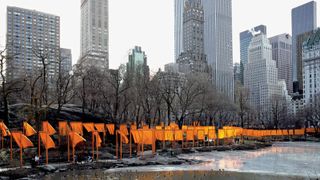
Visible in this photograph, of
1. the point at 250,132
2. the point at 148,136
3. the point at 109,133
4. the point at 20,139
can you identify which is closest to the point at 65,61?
the point at 109,133

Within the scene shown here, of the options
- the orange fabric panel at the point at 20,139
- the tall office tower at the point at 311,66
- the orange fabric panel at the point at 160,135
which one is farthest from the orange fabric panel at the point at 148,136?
the tall office tower at the point at 311,66

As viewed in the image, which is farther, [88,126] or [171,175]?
[88,126]

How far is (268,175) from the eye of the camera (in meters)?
28.9

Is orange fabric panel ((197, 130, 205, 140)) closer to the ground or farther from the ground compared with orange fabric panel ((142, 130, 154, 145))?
closer to the ground

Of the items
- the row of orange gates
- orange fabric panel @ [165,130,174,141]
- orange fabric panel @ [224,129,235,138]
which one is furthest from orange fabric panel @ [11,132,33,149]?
orange fabric panel @ [224,129,235,138]

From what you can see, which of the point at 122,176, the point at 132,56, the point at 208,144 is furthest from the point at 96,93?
the point at 132,56

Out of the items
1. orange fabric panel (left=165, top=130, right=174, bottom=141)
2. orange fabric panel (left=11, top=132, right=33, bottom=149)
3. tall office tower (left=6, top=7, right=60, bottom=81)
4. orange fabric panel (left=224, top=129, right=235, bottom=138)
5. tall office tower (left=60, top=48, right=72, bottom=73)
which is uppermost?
tall office tower (left=6, top=7, right=60, bottom=81)

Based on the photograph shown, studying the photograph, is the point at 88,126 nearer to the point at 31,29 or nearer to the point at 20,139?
the point at 20,139

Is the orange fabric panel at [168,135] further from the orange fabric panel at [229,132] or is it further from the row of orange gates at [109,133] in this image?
Answer: the orange fabric panel at [229,132]

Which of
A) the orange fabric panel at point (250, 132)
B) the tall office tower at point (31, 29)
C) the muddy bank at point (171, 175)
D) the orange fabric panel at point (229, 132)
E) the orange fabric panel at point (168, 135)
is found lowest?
the orange fabric panel at point (250, 132)

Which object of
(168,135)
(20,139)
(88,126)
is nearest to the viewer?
(20,139)

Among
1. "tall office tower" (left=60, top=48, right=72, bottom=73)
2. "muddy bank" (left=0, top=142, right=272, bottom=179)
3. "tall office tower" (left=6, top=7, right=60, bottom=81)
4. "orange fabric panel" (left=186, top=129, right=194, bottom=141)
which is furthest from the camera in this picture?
"tall office tower" (left=6, top=7, right=60, bottom=81)

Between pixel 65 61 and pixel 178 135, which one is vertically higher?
pixel 65 61

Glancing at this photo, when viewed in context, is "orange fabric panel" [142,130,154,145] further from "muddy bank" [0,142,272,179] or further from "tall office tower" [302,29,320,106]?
"tall office tower" [302,29,320,106]
